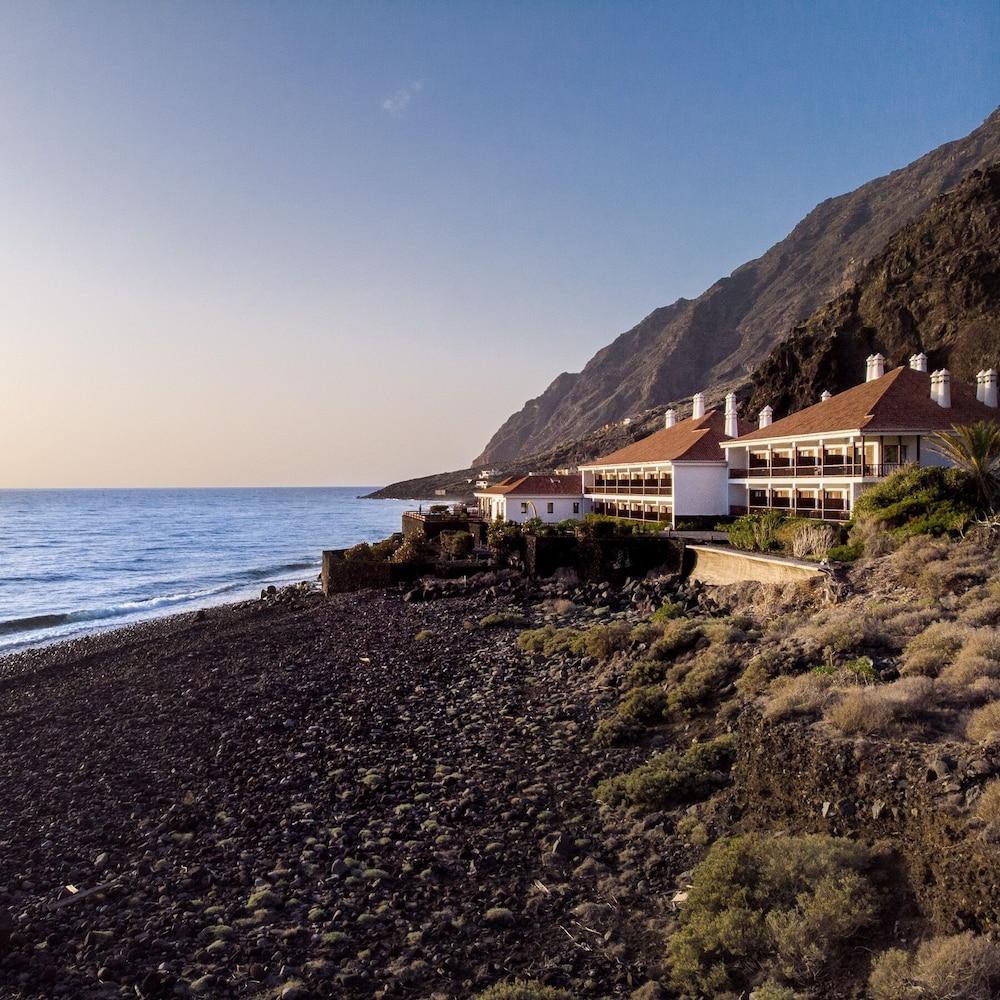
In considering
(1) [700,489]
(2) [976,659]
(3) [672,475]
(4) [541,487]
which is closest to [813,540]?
(2) [976,659]

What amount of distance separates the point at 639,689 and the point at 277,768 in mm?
7088

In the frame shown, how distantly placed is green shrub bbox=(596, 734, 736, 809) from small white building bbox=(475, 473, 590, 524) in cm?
3645

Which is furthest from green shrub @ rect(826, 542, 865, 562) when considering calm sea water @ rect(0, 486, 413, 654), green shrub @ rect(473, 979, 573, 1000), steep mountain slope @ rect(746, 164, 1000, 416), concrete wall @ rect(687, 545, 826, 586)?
steep mountain slope @ rect(746, 164, 1000, 416)

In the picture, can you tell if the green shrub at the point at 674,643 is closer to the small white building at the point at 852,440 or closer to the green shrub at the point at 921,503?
the green shrub at the point at 921,503

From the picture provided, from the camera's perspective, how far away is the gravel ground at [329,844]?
7.99 m

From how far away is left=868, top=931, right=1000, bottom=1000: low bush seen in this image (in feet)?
19.8

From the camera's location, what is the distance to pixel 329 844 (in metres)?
10.5

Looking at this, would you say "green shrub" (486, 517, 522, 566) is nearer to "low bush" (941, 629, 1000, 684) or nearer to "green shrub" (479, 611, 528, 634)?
"green shrub" (479, 611, 528, 634)

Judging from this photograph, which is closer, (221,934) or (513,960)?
(513,960)

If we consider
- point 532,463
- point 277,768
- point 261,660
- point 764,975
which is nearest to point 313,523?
point 532,463

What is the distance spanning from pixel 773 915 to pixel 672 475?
110 feet

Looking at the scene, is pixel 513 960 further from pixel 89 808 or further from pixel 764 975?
pixel 89 808

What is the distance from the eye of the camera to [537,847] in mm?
10102

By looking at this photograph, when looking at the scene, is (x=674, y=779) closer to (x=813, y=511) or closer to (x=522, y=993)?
(x=522, y=993)
